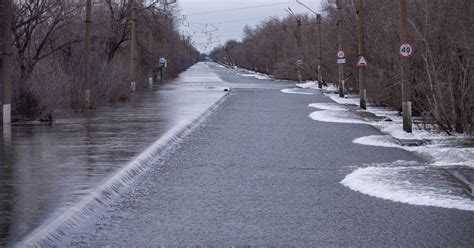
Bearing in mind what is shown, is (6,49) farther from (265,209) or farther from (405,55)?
(265,209)

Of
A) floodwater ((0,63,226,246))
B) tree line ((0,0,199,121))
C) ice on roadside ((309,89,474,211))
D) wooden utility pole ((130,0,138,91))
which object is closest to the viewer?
floodwater ((0,63,226,246))

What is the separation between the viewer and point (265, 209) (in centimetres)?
873

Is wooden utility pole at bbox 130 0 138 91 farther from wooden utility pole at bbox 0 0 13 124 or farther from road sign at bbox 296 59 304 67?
road sign at bbox 296 59 304 67

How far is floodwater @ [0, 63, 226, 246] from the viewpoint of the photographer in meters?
8.03

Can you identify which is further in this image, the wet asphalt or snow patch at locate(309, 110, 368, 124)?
snow patch at locate(309, 110, 368, 124)

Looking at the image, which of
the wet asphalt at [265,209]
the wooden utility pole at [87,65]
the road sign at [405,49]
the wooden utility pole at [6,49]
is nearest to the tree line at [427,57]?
the road sign at [405,49]

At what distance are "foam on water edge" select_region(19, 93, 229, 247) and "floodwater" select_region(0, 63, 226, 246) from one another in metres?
0.04

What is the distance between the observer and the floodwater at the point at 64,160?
803cm

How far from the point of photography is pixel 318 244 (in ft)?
22.6

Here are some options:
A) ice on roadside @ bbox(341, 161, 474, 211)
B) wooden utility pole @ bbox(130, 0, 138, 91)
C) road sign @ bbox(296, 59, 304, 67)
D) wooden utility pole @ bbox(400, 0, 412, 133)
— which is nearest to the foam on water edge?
ice on roadside @ bbox(341, 161, 474, 211)

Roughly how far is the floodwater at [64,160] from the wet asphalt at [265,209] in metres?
0.51

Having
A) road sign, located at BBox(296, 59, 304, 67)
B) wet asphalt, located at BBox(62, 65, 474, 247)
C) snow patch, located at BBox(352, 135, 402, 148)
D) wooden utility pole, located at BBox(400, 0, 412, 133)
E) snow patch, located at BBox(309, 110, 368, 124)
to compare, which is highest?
road sign, located at BBox(296, 59, 304, 67)

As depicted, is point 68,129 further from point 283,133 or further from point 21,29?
point 21,29

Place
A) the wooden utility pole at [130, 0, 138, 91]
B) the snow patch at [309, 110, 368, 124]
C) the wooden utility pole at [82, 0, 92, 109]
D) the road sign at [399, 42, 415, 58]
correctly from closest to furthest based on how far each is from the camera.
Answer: the road sign at [399, 42, 415, 58] → the snow patch at [309, 110, 368, 124] → the wooden utility pole at [82, 0, 92, 109] → the wooden utility pole at [130, 0, 138, 91]
